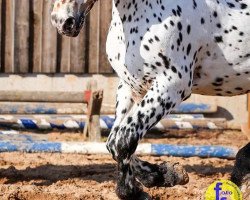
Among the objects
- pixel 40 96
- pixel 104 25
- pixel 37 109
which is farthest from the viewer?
pixel 104 25

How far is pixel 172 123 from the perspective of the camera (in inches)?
325

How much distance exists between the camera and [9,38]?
881 centimetres

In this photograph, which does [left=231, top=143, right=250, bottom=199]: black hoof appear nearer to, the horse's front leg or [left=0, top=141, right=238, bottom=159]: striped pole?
the horse's front leg

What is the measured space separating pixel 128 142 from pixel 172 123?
403cm

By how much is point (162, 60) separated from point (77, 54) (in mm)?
4815

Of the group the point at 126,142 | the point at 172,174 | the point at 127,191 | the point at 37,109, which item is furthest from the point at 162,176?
the point at 37,109

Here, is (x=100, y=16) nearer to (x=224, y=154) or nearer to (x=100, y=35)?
(x=100, y=35)

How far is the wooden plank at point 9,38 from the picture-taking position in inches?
346

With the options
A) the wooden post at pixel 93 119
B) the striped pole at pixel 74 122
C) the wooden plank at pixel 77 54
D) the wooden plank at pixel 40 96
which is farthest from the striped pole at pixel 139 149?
the wooden plank at pixel 77 54

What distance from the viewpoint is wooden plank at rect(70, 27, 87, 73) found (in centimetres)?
898

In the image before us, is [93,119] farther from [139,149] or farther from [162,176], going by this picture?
[162,176]

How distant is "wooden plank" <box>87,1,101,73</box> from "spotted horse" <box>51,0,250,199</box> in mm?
4455

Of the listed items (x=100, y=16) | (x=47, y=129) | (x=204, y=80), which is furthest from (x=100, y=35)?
(x=204, y=80)

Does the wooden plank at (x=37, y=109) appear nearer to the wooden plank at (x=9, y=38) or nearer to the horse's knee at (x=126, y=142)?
the wooden plank at (x=9, y=38)
